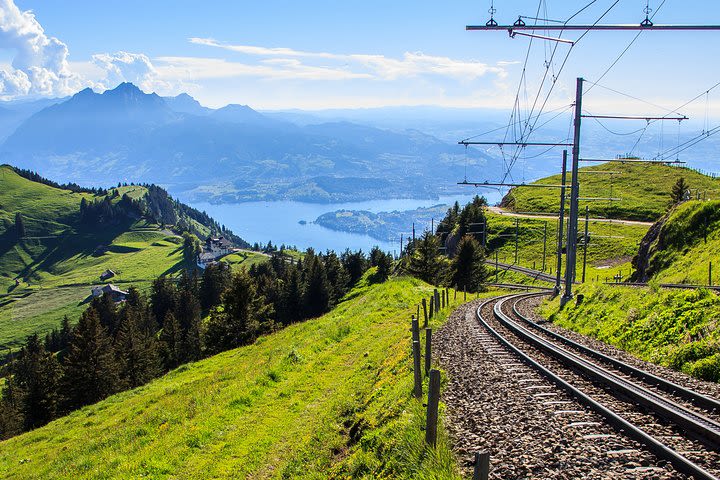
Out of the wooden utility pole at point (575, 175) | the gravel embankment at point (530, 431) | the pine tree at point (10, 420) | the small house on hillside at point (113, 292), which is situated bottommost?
the small house on hillside at point (113, 292)

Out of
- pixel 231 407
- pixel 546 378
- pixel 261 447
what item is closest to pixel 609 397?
pixel 546 378

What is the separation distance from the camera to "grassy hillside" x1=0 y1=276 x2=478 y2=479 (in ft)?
34.1

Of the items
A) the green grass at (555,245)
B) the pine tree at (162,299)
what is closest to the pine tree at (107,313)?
the pine tree at (162,299)

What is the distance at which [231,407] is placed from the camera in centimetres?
1802

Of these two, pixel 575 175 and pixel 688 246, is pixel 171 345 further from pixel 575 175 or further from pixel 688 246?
pixel 688 246

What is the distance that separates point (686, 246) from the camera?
1690 inches

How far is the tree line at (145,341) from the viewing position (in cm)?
5100

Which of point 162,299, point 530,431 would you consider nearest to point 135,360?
point 162,299

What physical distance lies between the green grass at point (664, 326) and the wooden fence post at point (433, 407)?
7961 millimetres

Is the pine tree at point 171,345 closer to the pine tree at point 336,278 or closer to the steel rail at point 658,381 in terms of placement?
the pine tree at point 336,278

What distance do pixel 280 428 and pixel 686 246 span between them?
1699 inches

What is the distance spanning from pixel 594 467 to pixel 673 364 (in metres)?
7.57

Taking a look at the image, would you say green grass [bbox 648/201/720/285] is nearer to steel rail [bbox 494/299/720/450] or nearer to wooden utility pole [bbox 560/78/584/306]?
wooden utility pole [bbox 560/78/584/306]

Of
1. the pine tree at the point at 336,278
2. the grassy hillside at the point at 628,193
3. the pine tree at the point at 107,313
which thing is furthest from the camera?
the pine tree at the point at 107,313
